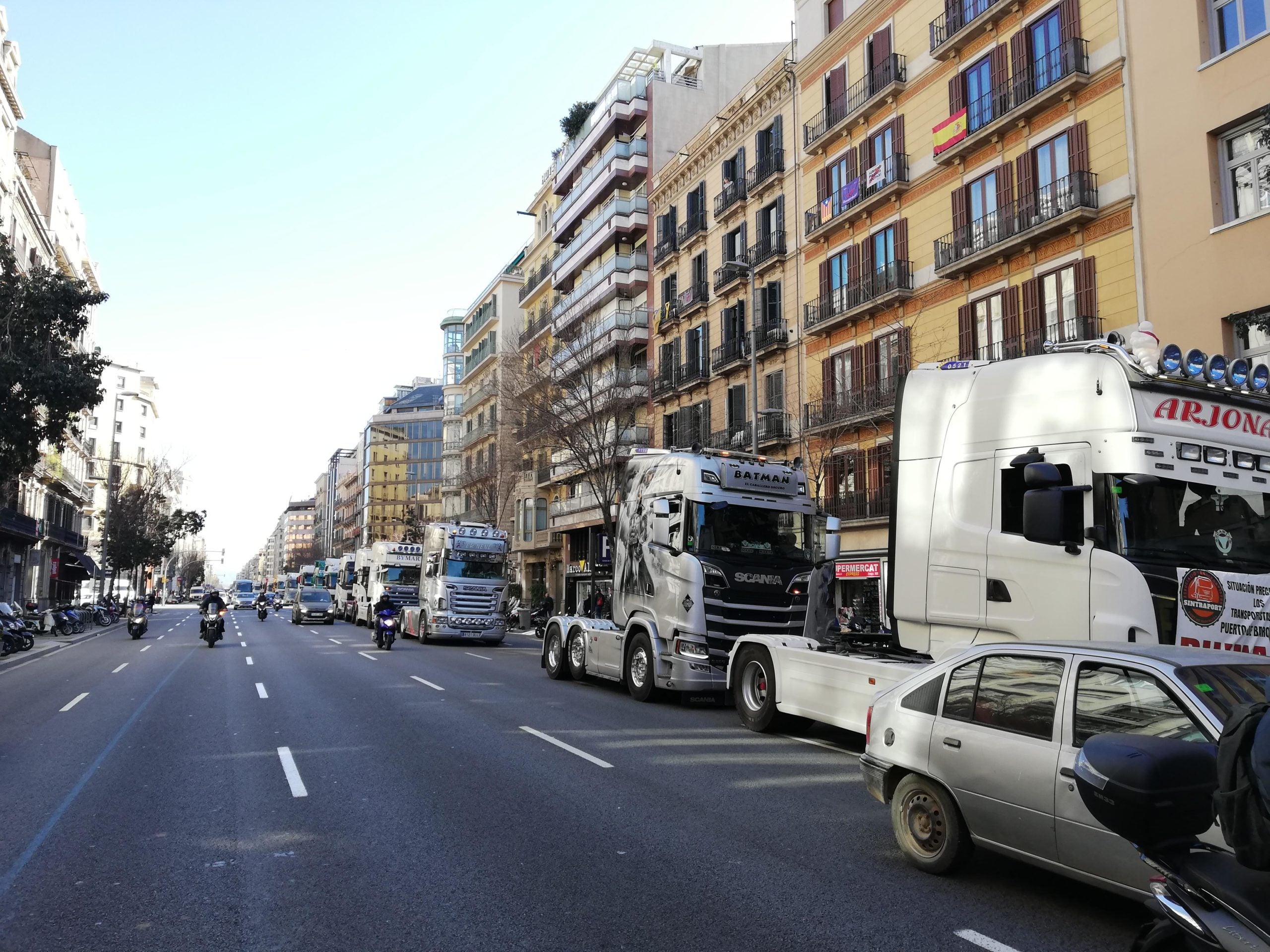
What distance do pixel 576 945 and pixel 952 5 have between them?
1062 inches

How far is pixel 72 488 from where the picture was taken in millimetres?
62375

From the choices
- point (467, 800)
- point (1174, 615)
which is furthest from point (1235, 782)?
point (467, 800)

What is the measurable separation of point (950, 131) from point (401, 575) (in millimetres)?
26717

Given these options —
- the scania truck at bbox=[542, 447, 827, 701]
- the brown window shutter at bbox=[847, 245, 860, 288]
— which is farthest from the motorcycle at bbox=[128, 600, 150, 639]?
the brown window shutter at bbox=[847, 245, 860, 288]

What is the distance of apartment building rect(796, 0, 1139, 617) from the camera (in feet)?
69.1

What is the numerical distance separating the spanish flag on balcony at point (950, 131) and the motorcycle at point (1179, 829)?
79.5 feet

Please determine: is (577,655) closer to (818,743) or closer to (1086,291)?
(818,743)

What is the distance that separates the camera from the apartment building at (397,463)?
121 meters

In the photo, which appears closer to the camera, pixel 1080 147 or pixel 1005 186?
pixel 1080 147

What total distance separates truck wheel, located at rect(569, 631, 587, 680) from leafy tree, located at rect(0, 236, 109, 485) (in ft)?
50.8

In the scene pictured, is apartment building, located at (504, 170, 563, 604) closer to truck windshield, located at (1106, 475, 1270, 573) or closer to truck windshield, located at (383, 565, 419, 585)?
truck windshield, located at (383, 565, 419, 585)

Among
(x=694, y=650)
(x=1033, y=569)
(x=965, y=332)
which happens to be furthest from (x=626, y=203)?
(x=1033, y=569)

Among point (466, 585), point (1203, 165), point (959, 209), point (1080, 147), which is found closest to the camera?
point (1203, 165)

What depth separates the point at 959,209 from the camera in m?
25.1
